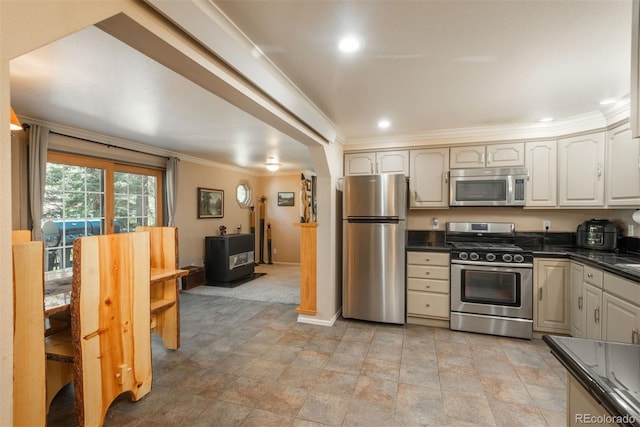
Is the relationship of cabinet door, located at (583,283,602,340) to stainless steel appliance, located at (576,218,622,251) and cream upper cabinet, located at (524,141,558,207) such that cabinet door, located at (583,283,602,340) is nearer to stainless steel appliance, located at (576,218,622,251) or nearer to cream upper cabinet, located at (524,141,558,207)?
stainless steel appliance, located at (576,218,622,251)

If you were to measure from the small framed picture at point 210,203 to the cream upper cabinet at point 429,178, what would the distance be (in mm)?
3875

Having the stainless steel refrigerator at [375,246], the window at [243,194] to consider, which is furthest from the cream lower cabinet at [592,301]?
the window at [243,194]

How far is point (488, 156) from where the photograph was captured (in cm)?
345

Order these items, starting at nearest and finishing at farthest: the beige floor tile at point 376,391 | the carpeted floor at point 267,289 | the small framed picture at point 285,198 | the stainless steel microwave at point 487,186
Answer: the beige floor tile at point 376,391
the stainless steel microwave at point 487,186
the carpeted floor at point 267,289
the small framed picture at point 285,198

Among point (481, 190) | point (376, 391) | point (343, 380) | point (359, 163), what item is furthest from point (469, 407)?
point (359, 163)

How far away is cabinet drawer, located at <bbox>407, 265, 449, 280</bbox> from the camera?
130 inches

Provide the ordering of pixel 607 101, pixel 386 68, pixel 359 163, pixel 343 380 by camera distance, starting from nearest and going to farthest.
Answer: pixel 386 68
pixel 343 380
pixel 607 101
pixel 359 163

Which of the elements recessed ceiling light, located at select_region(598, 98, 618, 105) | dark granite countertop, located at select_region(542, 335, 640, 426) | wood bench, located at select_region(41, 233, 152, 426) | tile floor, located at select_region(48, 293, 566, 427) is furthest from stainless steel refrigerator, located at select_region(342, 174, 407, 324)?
dark granite countertop, located at select_region(542, 335, 640, 426)

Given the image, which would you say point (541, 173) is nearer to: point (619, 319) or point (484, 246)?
point (484, 246)

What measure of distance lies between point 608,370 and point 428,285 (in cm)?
267

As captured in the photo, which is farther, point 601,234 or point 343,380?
point 601,234

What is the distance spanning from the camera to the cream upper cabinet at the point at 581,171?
298 centimetres

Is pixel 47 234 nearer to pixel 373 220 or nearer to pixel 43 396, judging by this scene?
pixel 43 396

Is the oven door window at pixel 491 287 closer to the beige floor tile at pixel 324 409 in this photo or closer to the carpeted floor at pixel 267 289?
the beige floor tile at pixel 324 409
